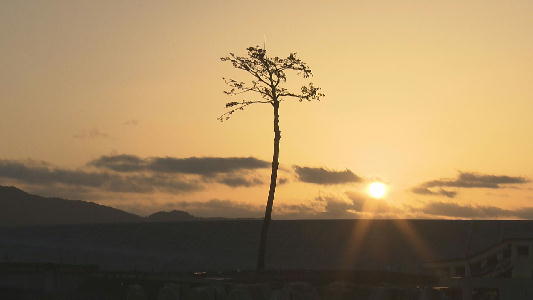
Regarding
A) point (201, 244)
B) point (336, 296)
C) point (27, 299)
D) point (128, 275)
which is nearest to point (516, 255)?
point (336, 296)

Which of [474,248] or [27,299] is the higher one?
[474,248]

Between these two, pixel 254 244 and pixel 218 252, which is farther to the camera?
pixel 254 244

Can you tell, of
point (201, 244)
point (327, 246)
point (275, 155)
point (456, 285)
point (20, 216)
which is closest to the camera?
point (456, 285)

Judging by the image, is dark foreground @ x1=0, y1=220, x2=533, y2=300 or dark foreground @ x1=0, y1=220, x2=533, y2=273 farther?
dark foreground @ x1=0, y1=220, x2=533, y2=273

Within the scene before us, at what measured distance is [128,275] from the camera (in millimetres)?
32719

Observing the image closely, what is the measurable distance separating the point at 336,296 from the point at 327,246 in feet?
170

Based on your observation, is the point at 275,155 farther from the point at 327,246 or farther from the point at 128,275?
the point at 327,246

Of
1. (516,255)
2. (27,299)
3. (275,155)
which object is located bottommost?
(27,299)

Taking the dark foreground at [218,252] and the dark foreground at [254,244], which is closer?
the dark foreground at [218,252]

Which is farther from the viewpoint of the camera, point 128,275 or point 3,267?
point 3,267

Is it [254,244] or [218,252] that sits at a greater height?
[254,244]

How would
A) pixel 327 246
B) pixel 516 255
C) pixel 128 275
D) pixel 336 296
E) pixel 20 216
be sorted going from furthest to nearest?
pixel 20 216 → pixel 327 246 → pixel 128 275 → pixel 516 255 → pixel 336 296

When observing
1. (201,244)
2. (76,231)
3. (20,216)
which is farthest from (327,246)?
(20,216)

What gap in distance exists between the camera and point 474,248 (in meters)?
65.7
